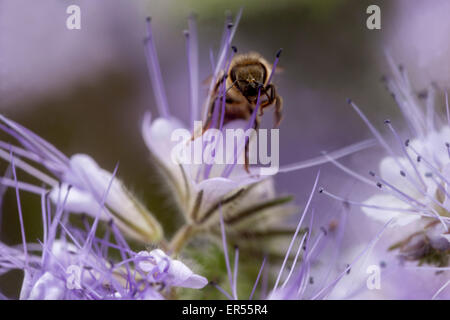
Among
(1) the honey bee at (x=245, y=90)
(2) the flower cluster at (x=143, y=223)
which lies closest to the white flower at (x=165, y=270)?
(2) the flower cluster at (x=143, y=223)

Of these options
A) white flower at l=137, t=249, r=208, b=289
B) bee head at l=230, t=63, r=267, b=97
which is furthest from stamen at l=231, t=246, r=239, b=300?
bee head at l=230, t=63, r=267, b=97

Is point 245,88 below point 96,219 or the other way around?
the other way around

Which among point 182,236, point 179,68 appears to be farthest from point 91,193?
point 179,68

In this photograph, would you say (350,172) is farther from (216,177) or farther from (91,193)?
(91,193)

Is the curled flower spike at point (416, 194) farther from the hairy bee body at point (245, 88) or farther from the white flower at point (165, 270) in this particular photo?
the white flower at point (165, 270)

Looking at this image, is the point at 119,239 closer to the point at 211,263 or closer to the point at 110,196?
the point at 110,196

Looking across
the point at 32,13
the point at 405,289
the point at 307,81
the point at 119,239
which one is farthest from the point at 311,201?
the point at 32,13
